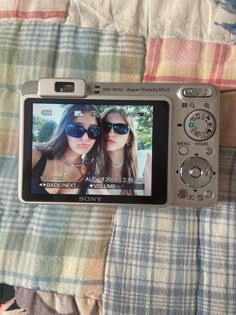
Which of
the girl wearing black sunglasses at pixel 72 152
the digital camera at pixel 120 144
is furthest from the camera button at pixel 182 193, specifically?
the girl wearing black sunglasses at pixel 72 152

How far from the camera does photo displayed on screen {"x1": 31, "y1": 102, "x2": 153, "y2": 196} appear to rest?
64 cm

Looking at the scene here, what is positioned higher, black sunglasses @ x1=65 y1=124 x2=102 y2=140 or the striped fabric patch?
the striped fabric patch

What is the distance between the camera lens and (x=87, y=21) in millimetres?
717

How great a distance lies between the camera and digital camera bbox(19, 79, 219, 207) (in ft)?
2.08

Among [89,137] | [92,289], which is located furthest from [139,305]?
[89,137]

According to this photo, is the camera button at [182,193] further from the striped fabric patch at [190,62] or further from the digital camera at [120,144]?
the striped fabric patch at [190,62]

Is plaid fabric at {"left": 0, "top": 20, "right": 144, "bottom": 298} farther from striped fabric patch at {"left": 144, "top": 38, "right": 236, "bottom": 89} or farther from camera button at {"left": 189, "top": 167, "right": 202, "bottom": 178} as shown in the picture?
camera button at {"left": 189, "top": 167, "right": 202, "bottom": 178}

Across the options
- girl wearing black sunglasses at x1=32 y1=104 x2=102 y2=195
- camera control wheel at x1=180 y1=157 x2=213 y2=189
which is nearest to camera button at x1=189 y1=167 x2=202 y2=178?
camera control wheel at x1=180 y1=157 x2=213 y2=189

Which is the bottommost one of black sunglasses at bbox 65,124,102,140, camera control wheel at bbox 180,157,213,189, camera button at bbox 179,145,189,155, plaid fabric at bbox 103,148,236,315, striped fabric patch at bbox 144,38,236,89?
plaid fabric at bbox 103,148,236,315

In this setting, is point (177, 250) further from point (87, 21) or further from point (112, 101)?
point (87, 21)

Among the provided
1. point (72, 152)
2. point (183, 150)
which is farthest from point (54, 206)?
point (183, 150)

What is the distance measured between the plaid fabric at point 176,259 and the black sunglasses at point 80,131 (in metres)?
0.12

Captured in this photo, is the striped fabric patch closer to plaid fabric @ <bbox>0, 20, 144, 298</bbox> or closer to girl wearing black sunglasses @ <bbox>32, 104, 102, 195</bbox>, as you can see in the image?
plaid fabric @ <bbox>0, 20, 144, 298</bbox>

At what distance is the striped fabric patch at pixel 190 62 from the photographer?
2.25ft
